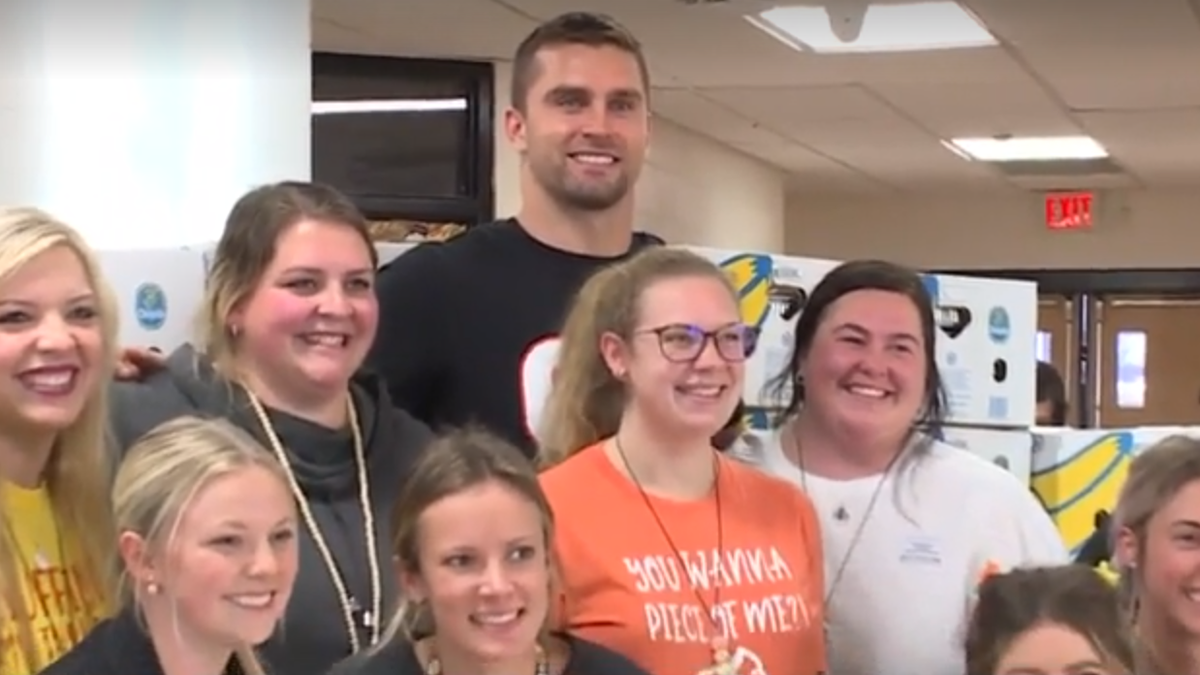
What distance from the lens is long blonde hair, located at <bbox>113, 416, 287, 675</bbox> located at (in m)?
1.70

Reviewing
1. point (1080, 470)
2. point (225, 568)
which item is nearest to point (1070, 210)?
point (1080, 470)

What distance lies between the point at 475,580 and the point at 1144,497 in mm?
967

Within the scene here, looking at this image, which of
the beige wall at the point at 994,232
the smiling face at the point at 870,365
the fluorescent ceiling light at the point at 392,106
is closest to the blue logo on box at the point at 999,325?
the smiling face at the point at 870,365

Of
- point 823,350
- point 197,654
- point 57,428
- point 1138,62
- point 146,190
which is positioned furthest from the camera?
point 1138,62

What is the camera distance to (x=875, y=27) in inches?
204

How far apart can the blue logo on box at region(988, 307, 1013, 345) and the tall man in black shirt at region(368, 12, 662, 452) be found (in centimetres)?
105

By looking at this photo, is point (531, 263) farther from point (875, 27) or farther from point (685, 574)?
point (875, 27)

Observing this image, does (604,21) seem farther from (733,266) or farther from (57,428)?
(57,428)

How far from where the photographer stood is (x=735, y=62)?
5.74 metres

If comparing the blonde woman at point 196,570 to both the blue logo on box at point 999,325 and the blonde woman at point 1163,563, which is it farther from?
the blue logo on box at point 999,325

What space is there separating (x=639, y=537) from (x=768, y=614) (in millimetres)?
185

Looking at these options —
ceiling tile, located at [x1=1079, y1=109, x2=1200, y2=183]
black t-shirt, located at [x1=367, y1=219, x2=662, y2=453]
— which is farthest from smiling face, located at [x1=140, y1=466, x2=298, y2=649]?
ceiling tile, located at [x1=1079, y1=109, x2=1200, y2=183]

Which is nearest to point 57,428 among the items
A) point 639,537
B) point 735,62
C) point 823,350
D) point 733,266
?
point 639,537

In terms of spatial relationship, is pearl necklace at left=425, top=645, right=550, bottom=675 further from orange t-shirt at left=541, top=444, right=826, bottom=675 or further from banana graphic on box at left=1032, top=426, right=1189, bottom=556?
banana graphic on box at left=1032, top=426, right=1189, bottom=556
